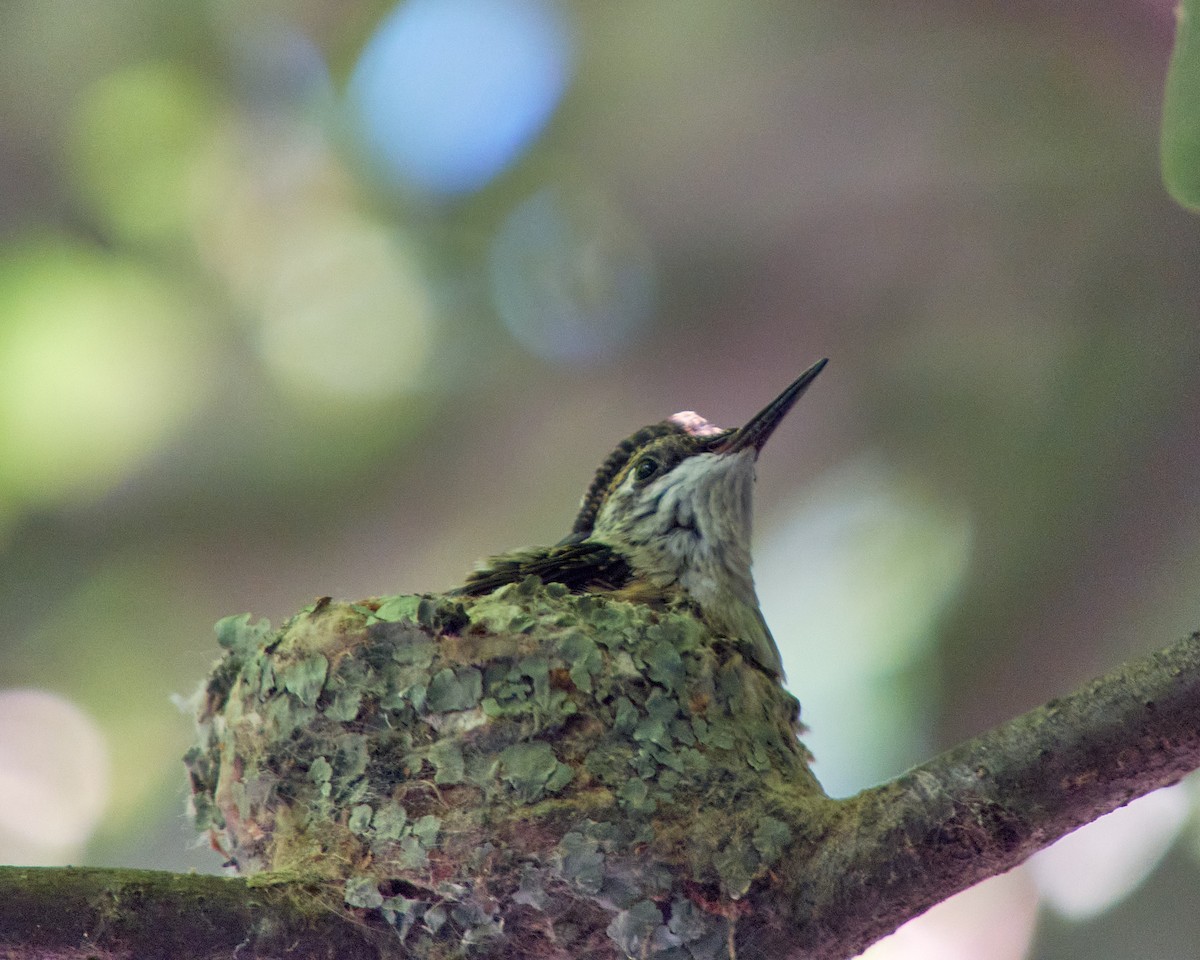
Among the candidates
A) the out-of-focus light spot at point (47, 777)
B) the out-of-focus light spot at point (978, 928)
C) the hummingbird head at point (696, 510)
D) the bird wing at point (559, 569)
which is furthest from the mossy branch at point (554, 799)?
the out-of-focus light spot at point (47, 777)

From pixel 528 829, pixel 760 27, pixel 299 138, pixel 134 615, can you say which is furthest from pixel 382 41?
pixel 528 829

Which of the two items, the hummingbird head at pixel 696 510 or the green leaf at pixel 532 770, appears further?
the hummingbird head at pixel 696 510

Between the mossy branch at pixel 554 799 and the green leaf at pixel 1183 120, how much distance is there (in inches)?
23.4

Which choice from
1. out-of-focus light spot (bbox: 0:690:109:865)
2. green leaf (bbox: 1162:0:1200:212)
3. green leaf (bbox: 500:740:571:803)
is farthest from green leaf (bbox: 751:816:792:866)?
out-of-focus light spot (bbox: 0:690:109:865)

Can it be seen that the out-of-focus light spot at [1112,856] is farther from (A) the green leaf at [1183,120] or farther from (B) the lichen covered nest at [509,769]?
(A) the green leaf at [1183,120]

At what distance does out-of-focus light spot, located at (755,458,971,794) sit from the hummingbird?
187cm

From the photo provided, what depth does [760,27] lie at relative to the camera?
431 centimetres

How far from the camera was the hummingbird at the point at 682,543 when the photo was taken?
2629mm

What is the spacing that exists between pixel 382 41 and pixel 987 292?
239 cm

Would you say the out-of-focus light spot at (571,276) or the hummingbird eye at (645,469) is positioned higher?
the out-of-focus light spot at (571,276)

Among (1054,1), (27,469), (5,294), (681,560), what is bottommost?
(681,560)

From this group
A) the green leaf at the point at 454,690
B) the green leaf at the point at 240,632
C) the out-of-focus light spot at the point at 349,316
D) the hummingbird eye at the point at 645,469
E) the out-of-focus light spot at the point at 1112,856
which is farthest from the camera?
the out-of-focus light spot at the point at 349,316

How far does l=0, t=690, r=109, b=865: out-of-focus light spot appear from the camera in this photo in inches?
180

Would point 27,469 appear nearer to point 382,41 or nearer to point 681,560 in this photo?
point 382,41
